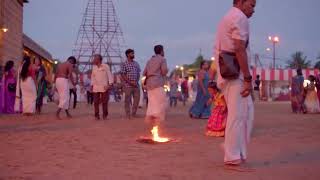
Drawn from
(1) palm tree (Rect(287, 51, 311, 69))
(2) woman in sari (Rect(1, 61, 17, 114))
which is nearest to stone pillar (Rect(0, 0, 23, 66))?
(2) woman in sari (Rect(1, 61, 17, 114))

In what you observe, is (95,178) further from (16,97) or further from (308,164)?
(16,97)

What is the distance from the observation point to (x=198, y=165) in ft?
22.9

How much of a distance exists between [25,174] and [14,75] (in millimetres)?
13975

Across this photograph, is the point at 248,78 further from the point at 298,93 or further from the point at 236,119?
the point at 298,93

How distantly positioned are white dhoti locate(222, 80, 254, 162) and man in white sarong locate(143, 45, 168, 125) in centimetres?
369

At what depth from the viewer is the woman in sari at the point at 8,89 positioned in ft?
63.6

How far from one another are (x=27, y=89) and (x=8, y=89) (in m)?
2.32

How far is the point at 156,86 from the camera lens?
1066 cm

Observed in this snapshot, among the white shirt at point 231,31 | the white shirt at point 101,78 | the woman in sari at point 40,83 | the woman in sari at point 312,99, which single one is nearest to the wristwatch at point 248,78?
the white shirt at point 231,31

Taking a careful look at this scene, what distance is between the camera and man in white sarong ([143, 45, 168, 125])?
10.3 meters

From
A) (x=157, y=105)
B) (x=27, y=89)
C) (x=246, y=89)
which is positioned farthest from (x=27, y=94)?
(x=246, y=89)

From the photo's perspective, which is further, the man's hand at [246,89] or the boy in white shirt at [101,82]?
the boy in white shirt at [101,82]

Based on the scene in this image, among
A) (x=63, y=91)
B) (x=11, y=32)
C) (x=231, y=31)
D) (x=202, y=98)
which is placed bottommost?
(x=202, y=98)

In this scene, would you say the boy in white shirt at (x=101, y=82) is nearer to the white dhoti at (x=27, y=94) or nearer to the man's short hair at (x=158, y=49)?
the white dhoti at (x=27, y=94)
